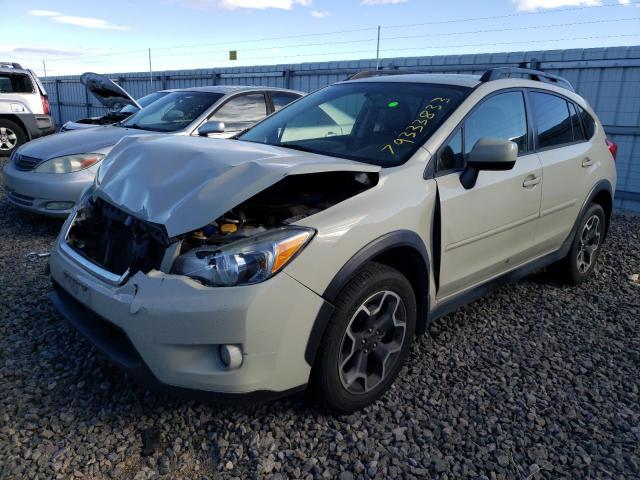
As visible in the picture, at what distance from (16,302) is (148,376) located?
2087 millimetres

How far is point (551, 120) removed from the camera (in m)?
3.93

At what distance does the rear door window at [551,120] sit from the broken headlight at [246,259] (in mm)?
2388

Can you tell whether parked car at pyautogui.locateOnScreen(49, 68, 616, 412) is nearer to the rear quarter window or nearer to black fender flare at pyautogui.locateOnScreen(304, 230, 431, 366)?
black fender flare at pyautogui.locateOnScreen(304, 230, 431, 366)

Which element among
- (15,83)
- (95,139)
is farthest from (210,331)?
(15,83)

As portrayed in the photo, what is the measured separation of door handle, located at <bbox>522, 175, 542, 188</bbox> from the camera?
3465 millimetres

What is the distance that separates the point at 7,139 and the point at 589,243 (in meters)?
11.1

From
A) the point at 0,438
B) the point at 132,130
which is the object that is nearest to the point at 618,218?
the point at 132,130

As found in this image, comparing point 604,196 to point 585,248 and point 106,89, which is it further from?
point 106,89

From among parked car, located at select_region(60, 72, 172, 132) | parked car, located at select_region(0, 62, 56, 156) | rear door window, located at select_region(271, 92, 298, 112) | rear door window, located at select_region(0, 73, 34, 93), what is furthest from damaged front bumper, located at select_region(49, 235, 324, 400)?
rear door window, located at select_region(0, 73, 34, 93)

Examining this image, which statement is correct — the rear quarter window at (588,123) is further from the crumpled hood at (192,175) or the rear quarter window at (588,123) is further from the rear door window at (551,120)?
the crumpled hood at (192,175)

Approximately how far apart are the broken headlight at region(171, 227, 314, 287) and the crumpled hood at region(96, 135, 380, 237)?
0.49 feet

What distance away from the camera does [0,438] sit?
2354 mm

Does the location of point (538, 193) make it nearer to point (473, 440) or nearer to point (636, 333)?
point (636, 333)

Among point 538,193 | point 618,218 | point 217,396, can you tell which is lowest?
point 618,218
